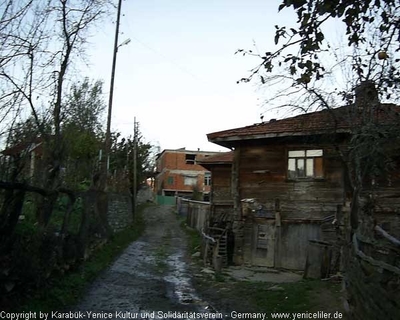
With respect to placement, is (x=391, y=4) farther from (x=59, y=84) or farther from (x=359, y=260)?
(x=59, y=84)

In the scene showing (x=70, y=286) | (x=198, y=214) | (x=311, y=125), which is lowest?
(x=70, y=286)

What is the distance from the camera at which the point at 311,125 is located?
14219 millimetres

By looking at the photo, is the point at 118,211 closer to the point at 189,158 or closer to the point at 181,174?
the point at 181,174

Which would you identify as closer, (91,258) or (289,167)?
(91,258)

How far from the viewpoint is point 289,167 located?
17.4 metres

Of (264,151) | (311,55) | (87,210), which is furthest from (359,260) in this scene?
(264,151)

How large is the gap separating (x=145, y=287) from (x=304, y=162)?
8.46 metres

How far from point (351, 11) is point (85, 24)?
10515 millimetres

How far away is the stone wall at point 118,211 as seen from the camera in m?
21.6

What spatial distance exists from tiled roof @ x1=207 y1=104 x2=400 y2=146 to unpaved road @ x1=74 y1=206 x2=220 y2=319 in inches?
199

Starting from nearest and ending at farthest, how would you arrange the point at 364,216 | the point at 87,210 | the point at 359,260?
the point at 359,260
the point at 364,216
the point at 87,210

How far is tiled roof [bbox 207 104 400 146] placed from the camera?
9336 mm

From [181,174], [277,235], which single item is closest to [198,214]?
[277,235]

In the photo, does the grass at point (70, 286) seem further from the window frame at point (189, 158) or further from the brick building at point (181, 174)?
the window frame at point (189, 158)
